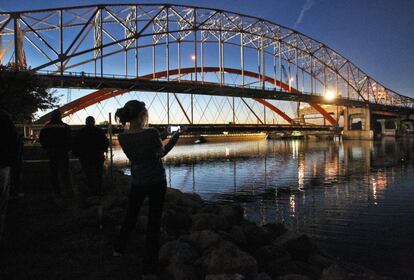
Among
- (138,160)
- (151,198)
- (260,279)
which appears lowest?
(260,279)

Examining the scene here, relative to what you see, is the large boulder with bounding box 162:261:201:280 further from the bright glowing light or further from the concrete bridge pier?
the concrete bridge pier

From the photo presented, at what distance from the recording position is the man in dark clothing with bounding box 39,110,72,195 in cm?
968

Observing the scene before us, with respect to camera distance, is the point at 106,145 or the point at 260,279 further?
the point at 106,145

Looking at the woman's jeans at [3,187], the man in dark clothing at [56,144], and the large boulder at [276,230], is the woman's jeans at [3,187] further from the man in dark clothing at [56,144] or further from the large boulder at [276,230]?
the large boulder at [276,230]

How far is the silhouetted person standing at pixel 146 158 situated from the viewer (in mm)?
4883

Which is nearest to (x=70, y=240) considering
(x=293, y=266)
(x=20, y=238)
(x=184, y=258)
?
(x=20, y=238)

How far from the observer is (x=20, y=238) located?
252 inches

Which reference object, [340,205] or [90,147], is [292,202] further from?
[90,147]

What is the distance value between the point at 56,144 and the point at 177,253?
5634 millimetres

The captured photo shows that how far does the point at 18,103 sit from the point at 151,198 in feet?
73.0

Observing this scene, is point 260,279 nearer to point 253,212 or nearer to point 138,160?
point 138,160

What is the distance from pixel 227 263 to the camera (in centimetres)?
539

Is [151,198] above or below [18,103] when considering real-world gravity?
below

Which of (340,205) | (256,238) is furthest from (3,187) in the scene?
(340,205)
